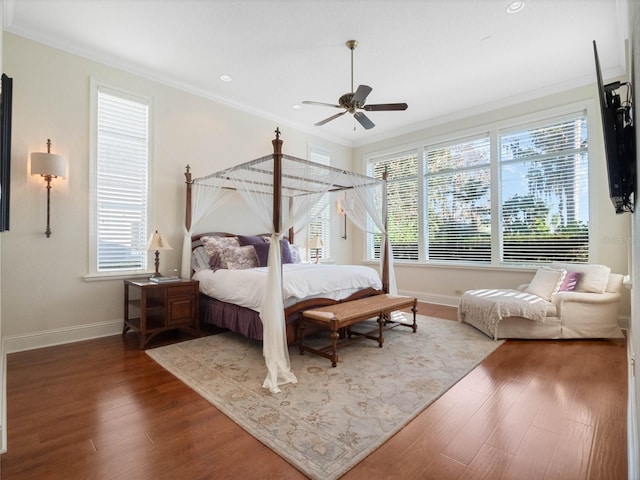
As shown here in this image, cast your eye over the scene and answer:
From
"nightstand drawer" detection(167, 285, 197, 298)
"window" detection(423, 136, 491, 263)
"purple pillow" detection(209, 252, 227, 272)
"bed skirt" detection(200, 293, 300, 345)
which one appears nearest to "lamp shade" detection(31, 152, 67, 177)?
"nightstand drawer" detection(167, 285, 197, 298)

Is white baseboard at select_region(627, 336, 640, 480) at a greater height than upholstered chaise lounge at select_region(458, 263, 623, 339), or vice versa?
upholstered chaise lounge at select_region(458, 263, 623, 339)

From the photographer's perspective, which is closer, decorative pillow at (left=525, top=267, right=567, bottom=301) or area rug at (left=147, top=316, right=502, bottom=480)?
area rug at (left=147, top=316, right=502, bottom=480)

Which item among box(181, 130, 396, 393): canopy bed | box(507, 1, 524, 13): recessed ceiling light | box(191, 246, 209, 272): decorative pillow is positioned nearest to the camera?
box(181, 130, 396, 393): canopy bed

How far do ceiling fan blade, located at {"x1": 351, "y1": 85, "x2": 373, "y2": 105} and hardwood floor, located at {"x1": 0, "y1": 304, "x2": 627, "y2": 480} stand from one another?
9.56ft

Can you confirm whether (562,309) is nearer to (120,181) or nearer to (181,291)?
(181,291)

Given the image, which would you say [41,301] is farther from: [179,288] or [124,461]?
[124,461]

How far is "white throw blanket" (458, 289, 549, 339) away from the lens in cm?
377

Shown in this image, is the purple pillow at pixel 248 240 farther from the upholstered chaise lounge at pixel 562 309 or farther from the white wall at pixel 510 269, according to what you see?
the upholstered chaise lounge at pixel 562 309

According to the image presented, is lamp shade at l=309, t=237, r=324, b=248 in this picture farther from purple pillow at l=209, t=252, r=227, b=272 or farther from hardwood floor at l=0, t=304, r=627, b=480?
hardwood floor at l=0, t=304, r=627, b=480

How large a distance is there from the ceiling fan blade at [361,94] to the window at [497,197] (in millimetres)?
3087

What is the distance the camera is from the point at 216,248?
4.49 m

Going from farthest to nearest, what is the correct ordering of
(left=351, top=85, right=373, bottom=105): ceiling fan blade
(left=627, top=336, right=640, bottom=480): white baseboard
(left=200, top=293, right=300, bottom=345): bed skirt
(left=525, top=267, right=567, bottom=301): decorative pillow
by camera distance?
1. (left=525, top=267, right=567, bottom=301): decorative pillow
2. (left=200, top=293, right=300, bottom=345): bed skirt
3. (left=351, top=85, right=373, bottom=105): ceiling fan blade
4. (left=627, top=336, right=640, bottom=480): white baseboard

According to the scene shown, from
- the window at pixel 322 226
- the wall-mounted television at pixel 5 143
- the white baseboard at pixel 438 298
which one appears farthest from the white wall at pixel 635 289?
the window at pixel 322 226

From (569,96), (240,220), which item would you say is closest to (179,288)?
(240,220)
